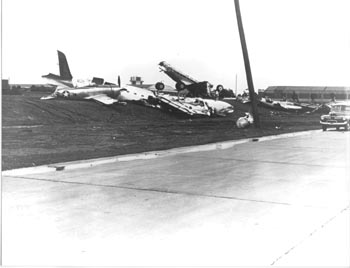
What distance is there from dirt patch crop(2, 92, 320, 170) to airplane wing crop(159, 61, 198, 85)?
105 inches

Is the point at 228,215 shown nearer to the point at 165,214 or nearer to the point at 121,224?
the point at 165,214

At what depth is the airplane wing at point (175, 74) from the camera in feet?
59.6

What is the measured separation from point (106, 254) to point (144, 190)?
290 cm

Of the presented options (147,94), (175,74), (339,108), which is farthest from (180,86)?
(339,108)

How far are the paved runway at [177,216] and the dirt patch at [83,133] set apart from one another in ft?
9.20

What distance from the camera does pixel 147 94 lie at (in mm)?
29781

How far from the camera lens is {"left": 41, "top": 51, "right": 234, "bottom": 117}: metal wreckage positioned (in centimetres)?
2761

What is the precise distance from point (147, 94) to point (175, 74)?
28.6ft

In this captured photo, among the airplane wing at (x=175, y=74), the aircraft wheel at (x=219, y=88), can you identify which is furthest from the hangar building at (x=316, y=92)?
the airplane wing at (x=175, y=74)

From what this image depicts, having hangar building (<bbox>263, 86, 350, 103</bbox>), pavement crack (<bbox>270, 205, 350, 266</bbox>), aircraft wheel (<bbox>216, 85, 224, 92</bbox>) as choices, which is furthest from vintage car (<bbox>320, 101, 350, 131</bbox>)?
pavement crack (<bbox>270, 205, 350, 266</bbox>)

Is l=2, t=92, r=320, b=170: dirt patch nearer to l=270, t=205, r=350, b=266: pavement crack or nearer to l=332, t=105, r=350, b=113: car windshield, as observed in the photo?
l=332, t=105, r=350, b=113: car windshield

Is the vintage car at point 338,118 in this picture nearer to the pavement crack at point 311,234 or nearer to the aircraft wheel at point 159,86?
the aircraft wheel at point 159,86

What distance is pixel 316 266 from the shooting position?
12.0ft

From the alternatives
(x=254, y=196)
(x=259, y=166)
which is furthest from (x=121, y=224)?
(x=259, y=166)
